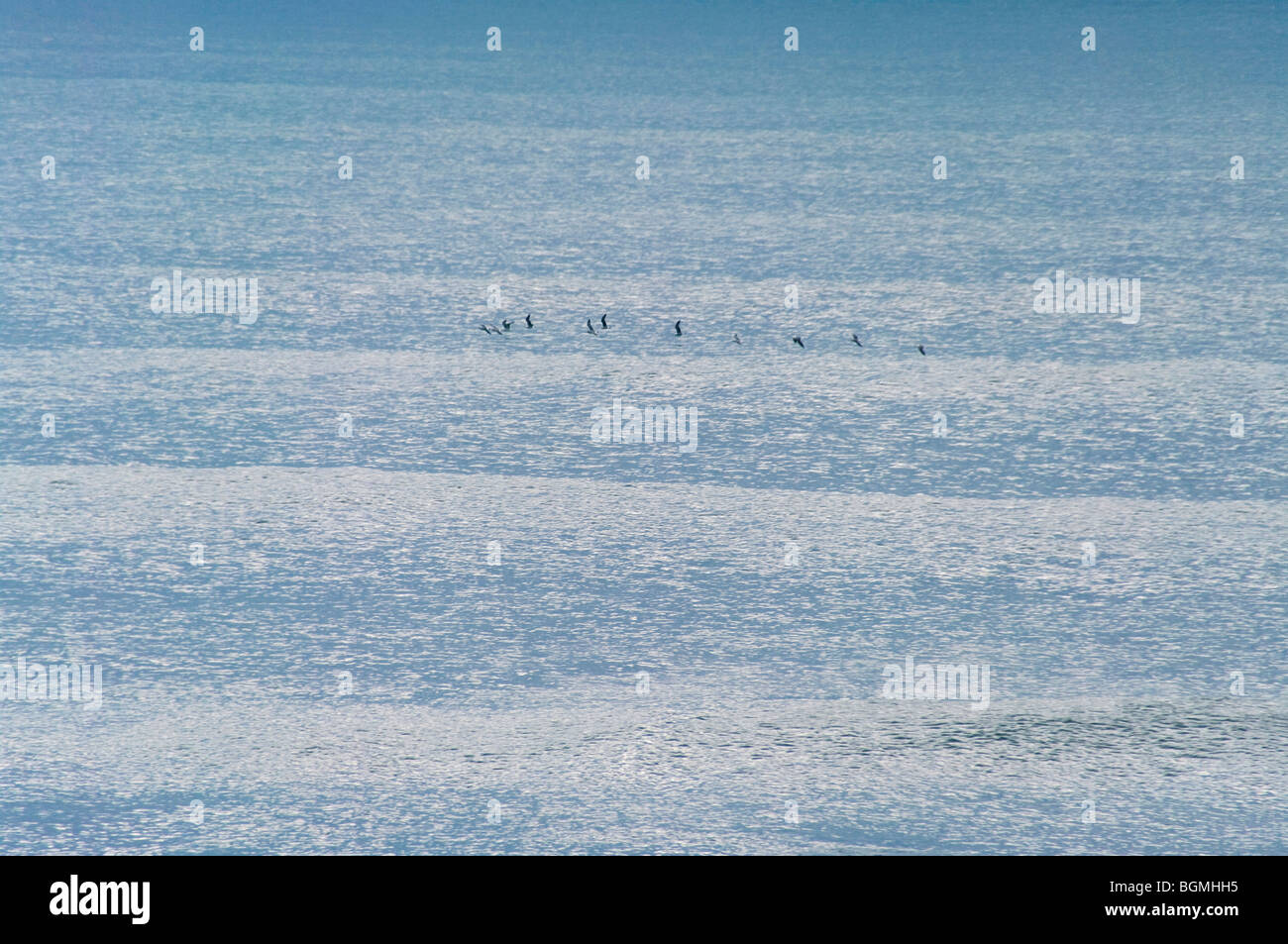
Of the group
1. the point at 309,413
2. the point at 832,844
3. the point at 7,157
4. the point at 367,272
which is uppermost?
the point at 7,157

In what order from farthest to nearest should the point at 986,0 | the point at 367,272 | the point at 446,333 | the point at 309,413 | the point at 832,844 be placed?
the point at 986,0
the point at 367,272
the point at 446,333
the point at 309,413
the point at 832,844

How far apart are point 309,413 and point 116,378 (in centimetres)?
48

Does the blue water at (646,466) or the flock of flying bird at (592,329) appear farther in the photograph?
the flock of flying bird at (592,329)

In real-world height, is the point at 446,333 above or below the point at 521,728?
above

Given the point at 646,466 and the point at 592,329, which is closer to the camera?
the point at 646,466

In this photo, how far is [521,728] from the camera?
233cm

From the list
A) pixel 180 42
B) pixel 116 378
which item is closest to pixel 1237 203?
pixel 116 378

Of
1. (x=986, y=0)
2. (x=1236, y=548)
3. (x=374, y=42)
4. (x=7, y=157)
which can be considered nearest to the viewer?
(x=1236, y=548)

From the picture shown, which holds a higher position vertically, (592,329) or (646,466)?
(592,329)

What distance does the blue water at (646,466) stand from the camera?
2.23 meters

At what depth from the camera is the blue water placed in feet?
7.30

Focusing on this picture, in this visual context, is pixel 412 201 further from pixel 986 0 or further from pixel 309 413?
pixel 986 0

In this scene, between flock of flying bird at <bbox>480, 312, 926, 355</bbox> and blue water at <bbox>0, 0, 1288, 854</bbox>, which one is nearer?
blue water at <bbox>0, 0, 1288, 854</bbox>

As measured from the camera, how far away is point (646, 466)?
10.4 feet
